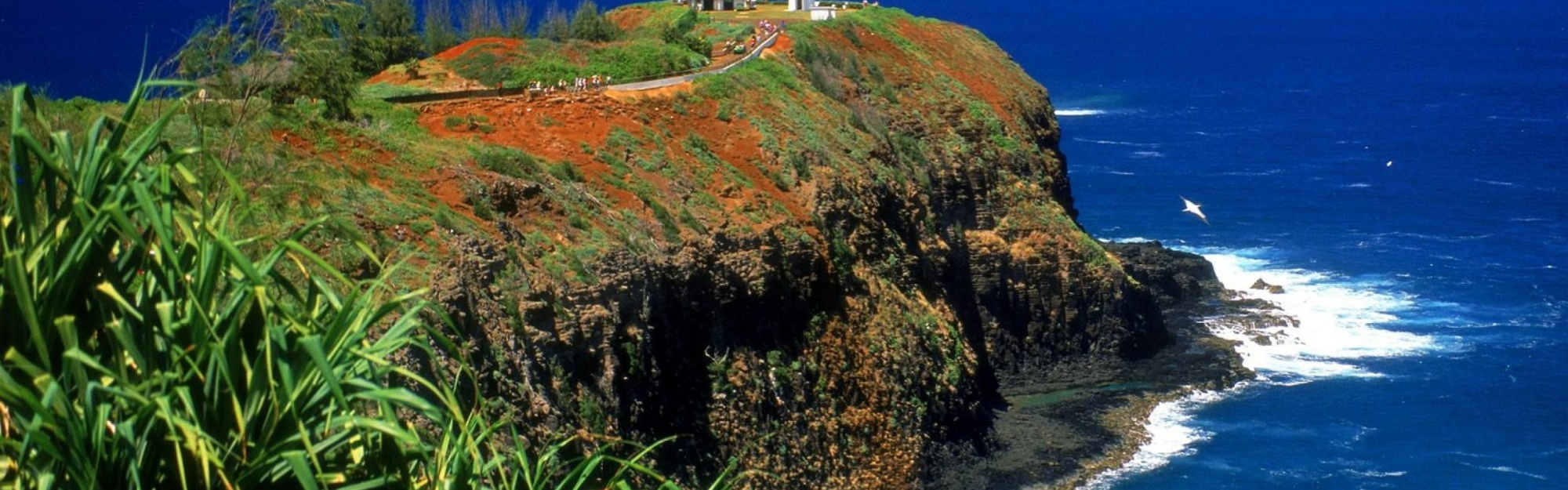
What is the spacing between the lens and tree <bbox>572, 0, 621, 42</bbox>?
5244cm

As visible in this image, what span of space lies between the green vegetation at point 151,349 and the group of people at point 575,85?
2723 centimetres

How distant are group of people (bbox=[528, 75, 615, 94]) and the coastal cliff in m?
1.57

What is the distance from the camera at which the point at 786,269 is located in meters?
33.2

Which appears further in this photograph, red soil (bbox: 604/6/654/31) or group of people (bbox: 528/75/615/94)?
red soil (bbox: 604/6/654/31)

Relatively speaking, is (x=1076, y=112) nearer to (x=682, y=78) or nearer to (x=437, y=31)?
(x=437, y=31)

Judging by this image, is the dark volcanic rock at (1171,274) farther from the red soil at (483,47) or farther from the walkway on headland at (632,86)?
the red soil at (483,47)

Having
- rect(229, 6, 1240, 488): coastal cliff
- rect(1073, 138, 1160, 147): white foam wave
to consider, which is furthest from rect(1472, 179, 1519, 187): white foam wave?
rect(229, 6, 1240, 488): coastal cliff

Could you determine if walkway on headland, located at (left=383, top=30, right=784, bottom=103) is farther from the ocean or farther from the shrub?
the shrub

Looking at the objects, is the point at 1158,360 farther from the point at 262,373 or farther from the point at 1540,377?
the point at 262,373

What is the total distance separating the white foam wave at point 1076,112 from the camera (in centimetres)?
10562

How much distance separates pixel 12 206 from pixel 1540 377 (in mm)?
42492

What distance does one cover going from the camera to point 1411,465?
37.1 meters

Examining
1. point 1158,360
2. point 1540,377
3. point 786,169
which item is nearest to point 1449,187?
point 1540,377

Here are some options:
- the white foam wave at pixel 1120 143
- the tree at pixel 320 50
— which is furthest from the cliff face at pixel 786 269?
the white foam wave at pixel 1120 143
